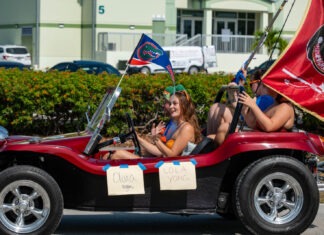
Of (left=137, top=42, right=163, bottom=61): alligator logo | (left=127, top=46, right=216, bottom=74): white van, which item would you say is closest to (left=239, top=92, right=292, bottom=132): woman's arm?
(left=137, top=42, right=163, bottom=61): alligator logo

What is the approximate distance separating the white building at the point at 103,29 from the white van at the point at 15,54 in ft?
7.08

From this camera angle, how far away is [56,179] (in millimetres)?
7125

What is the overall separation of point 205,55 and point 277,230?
36526 millimetres

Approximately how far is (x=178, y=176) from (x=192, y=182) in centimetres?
16

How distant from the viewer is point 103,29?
46875 millimetres

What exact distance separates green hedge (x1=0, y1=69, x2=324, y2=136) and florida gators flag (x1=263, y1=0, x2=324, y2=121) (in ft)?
21.1

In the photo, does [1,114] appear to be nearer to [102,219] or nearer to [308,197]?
[102,219]

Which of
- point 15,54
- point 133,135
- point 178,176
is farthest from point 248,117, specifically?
point 15,54

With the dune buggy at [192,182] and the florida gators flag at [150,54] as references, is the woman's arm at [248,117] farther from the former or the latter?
the florida gators flag at [150,54]

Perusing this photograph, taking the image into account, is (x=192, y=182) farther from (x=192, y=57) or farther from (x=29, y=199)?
(x=192, y=57)

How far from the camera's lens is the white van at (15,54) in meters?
42.9

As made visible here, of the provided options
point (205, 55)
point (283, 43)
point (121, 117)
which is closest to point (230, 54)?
point (205, 55)

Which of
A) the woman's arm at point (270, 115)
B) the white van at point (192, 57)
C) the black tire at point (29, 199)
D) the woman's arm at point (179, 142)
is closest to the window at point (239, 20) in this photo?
the white van at point (192, 57)

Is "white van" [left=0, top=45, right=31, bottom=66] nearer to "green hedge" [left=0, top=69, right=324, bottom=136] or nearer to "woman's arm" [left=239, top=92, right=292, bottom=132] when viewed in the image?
"green hedge" [left=0, top=69, right=324, bottom=136]
